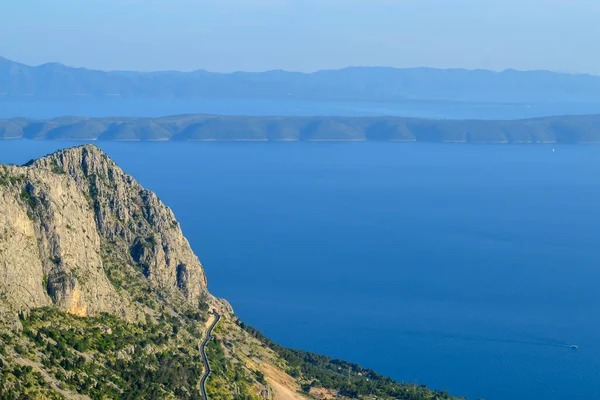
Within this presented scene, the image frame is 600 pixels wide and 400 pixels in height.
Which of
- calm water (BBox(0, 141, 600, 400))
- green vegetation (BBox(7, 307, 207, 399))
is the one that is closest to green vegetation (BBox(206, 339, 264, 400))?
green vegetation (BBox(7, 307, 207, 399))

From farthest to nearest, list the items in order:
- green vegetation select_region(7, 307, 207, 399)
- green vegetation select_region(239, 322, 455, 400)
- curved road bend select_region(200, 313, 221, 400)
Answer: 1. green vegetation select_region(239, 322, 455, 400)
2. curved road bend select_region(200, 313, 221, 400)
3. green vegetation select_region(7, 307, 207, 399)

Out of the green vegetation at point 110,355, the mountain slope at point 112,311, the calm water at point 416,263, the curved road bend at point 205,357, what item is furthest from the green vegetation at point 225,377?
the calm water at point 416,263

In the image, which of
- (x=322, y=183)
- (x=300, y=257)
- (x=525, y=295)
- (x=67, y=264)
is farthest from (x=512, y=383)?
(x=322, y=183)

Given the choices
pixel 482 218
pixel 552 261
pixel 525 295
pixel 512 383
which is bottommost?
pixel 512 383

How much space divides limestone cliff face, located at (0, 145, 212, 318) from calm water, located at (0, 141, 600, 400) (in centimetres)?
2141

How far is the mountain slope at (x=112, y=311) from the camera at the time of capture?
31.4 m

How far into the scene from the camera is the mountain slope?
31.4 meters

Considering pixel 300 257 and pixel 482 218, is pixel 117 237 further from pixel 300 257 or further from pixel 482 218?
pixel 482 218

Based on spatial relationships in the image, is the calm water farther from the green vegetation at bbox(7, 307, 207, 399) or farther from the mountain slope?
the green vegetation at bbox(7, 307, 207, 399)

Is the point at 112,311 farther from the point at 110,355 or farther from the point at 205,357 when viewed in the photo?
the point at 205,357

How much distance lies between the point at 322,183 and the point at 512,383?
3956 inches

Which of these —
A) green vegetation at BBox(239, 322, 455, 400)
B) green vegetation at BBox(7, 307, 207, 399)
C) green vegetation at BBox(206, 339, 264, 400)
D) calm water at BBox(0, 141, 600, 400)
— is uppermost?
calm water at BBox(0, 141, 600, 400)

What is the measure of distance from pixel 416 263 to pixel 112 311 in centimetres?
6108

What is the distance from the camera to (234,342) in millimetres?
44844
